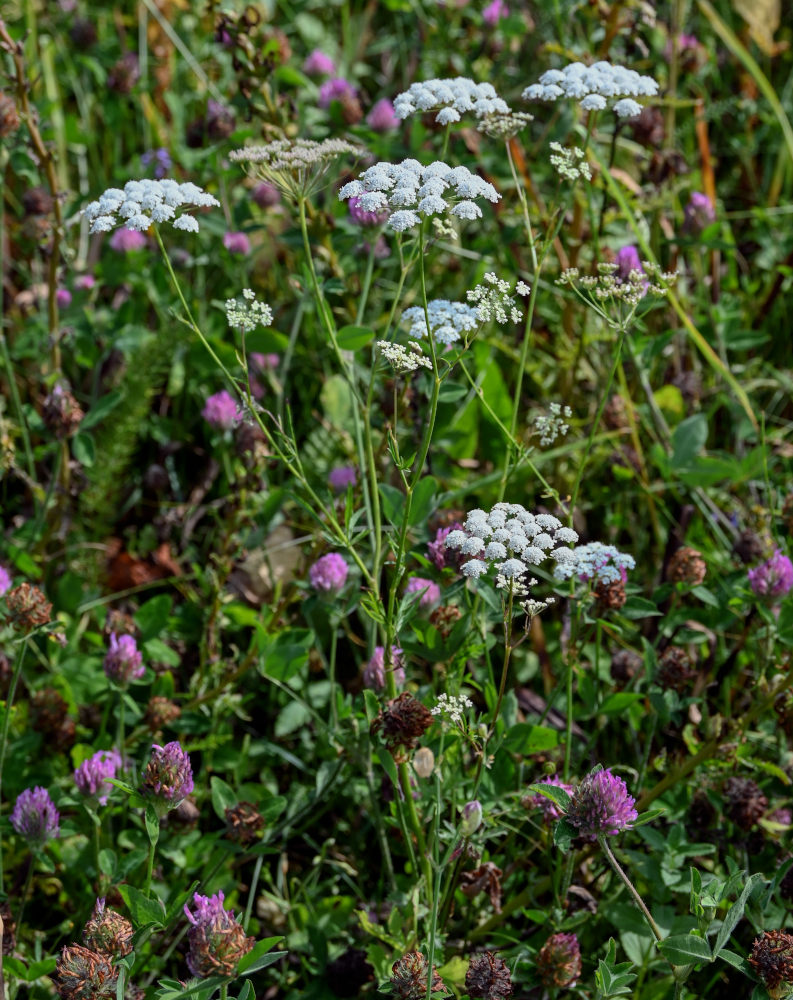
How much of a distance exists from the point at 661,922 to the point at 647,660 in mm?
406

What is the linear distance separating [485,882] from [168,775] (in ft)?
1.83

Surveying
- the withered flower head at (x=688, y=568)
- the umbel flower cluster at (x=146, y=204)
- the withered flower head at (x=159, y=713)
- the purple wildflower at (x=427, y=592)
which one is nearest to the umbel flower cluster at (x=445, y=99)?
the umbel flower cluster at (x=146, y=204)

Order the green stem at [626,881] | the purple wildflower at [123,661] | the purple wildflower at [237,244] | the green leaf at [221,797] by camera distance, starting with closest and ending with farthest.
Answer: the green stem at [626,881], the green leaf at [221,797], the purple wildflower at [123,661], the purple wildflower at [237,244]

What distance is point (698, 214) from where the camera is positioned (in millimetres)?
2547

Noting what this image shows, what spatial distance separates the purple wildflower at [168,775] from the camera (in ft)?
4.66

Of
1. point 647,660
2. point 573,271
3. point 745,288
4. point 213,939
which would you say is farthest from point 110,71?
point 213,939

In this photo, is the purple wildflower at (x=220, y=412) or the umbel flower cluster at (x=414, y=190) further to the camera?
the purple wildflower at (x=220, y=412)

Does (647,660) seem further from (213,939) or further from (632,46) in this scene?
(632,46)

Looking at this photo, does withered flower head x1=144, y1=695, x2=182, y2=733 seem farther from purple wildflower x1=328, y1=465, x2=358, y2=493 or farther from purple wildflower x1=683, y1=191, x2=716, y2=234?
purple wildflower x1=683, y1=191, x2=716, y2=234

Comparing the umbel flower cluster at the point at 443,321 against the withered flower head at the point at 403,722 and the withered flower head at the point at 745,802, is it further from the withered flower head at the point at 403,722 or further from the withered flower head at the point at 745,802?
the withered flower head at the point at 745,802

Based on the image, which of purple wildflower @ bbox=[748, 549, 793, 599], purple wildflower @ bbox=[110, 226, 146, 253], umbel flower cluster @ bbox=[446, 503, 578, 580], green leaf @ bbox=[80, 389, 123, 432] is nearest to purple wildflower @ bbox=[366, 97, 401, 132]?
purple wildflower @ bbox=[110, 226, 146, 253]

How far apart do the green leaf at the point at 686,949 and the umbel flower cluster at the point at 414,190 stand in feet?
2.96

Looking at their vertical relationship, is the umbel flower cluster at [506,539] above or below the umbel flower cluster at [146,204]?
below

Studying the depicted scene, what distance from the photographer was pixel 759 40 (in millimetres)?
3410
